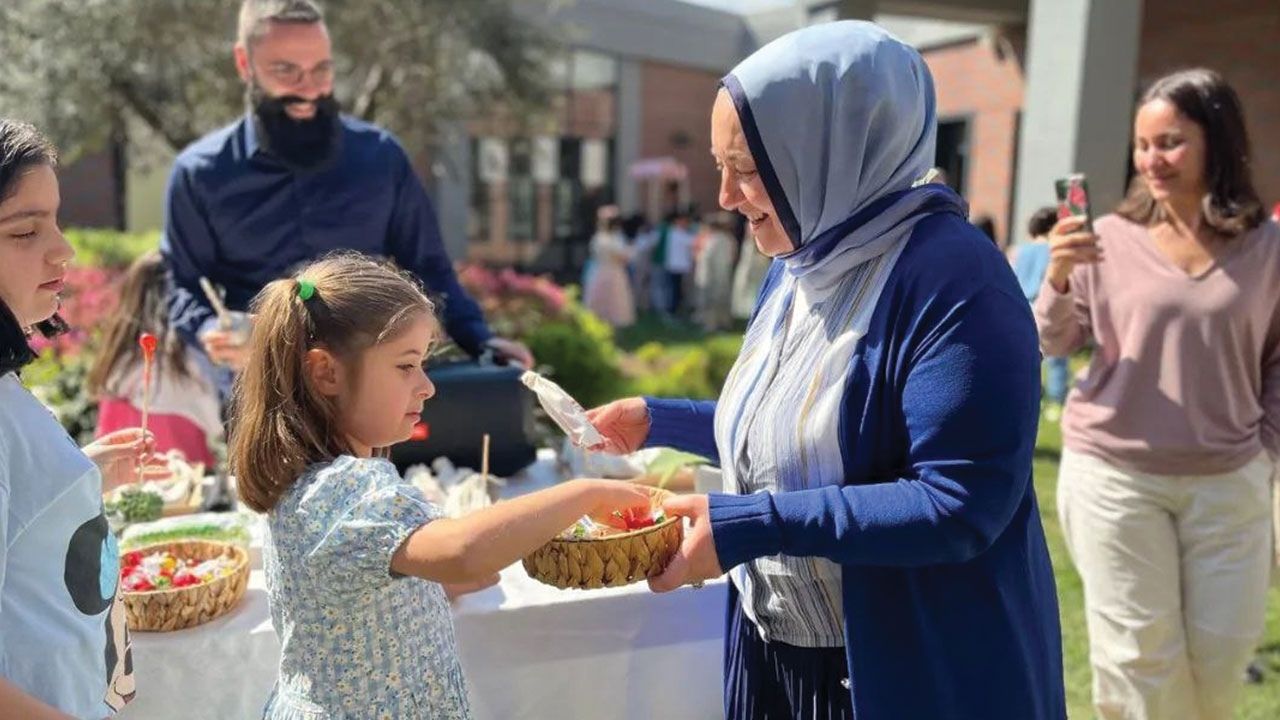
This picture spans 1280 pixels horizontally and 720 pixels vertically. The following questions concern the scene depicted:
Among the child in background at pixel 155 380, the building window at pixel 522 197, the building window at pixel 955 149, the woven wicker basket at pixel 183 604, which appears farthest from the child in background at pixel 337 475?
the building window at pixel 522 197

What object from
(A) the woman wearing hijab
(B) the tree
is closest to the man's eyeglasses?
(A) the woman wearing hijab

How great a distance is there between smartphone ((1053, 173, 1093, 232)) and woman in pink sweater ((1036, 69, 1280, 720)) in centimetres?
3

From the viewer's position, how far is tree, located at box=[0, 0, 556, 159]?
9383 millimetres

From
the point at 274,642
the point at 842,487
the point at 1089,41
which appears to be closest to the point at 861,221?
the point at 842,487

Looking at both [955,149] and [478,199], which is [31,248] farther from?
[478,199]

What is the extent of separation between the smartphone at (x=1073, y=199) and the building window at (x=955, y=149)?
40.9ft

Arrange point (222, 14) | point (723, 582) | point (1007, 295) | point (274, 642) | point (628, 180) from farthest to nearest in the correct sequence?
point (628, 180) → point (222, 14) → point (723, 582) → point (274, 642) → point (1007, 295)

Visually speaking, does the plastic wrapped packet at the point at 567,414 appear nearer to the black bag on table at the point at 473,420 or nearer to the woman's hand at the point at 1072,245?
the black bag on table at the point at 473,420

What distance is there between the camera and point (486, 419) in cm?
257

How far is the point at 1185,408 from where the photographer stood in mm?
2539

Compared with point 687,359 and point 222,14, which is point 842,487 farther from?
point 222,14

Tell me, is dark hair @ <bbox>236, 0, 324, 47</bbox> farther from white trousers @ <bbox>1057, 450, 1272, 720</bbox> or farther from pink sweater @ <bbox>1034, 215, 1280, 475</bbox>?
white trousers @ <bbox>1057, 450, 1272, 720</bbox>

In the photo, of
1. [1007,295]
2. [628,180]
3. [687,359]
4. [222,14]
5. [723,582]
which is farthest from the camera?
[628,180]

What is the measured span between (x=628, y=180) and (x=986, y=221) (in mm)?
14814
